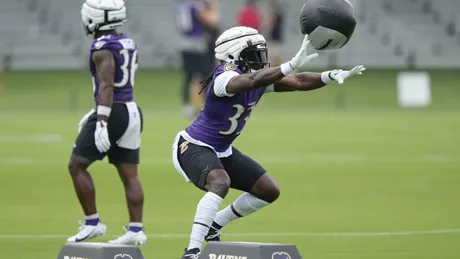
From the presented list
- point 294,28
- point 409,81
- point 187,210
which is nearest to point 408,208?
point 187,210

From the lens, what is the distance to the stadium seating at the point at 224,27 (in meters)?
39.2

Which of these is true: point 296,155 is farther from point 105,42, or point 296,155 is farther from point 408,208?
point 105,42

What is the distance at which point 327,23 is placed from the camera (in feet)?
31.2

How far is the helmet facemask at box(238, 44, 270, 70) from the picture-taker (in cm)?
980

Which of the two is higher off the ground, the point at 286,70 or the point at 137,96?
the point at 286,70

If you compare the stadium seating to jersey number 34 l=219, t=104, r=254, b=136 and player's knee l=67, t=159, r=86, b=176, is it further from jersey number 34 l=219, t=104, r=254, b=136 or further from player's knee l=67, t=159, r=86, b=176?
jersey number 34 l=219, t=104, r=254, b=136

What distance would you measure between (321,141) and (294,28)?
67.2 feet

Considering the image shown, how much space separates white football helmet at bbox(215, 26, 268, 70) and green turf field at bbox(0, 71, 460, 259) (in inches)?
70.9

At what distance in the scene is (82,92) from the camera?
32.2 m

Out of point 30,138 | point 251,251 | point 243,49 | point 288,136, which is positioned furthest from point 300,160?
point 251,251

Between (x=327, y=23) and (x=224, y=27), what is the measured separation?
1251 inches

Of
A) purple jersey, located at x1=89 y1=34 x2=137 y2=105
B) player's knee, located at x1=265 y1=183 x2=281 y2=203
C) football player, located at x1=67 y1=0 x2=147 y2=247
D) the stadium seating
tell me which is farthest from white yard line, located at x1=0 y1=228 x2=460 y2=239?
the stadium seating

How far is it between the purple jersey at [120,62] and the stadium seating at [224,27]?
26.7 metres

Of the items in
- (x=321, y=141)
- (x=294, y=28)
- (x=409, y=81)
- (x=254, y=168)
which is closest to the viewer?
(x=254, y=168)
